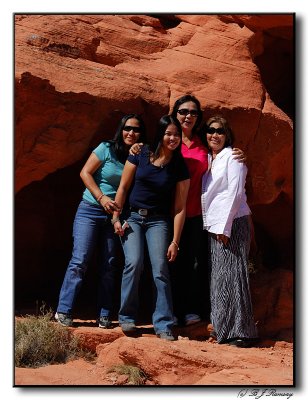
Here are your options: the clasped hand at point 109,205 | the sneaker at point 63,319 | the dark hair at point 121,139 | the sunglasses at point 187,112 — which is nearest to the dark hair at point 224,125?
the sunglasses at point 187,112

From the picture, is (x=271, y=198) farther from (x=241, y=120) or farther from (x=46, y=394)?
(x=46, y=394)

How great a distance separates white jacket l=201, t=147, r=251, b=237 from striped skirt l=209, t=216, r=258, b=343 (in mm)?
117

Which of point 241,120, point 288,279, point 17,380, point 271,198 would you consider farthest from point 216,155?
point 17,380

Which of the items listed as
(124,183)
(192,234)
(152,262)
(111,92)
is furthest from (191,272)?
(111,92)

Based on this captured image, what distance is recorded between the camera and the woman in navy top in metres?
5.72

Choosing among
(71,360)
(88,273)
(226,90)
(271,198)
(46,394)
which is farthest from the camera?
(88,273)

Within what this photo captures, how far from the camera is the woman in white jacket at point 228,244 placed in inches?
231

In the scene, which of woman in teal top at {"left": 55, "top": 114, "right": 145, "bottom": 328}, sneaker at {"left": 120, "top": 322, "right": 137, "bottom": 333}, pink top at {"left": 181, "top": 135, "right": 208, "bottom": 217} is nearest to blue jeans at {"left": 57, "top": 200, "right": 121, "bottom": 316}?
woman in teal top at {"left": 55, "top": 114, "right": 145, "bottom": 328}

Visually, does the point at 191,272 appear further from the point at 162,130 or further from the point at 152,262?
the point at 162,130

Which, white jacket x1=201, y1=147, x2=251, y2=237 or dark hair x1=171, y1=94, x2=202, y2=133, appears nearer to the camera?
white jacket x1=201, y1=147, x2=251, y2=237

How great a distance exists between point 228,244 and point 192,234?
0.30m

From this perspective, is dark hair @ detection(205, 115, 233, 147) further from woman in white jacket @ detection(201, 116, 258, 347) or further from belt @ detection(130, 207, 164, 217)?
belt @ detection(130, 207, 164, 217)

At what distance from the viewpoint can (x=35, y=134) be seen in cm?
608

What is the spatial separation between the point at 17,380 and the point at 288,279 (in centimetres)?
286
